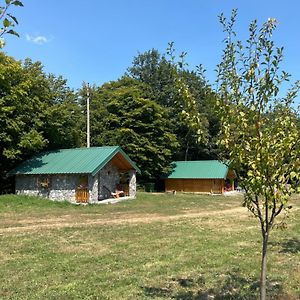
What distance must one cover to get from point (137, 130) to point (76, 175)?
15.6 m

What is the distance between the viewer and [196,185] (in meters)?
39.8

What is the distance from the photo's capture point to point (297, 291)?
→ 21.2 feet

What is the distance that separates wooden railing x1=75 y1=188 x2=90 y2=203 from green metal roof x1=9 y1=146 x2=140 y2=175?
1.49m

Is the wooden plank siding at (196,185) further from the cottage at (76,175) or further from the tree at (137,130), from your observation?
the cottage at (76,175)

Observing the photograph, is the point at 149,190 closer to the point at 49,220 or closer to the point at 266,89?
the point at 49,220

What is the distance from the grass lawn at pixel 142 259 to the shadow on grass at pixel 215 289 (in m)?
0.02

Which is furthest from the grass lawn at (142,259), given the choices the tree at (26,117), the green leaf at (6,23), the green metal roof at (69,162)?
the tree at (26,117)

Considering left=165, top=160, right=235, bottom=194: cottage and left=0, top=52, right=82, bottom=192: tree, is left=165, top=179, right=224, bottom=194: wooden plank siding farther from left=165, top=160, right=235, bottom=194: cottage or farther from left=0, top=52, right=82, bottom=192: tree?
left=0, top=52, right=82, bottom=192: tree

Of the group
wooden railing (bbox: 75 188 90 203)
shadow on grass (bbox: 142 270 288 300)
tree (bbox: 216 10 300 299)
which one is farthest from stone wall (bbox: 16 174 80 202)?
tree (bbox: 216 10 300 299)

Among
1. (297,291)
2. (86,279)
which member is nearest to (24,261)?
(86,279)

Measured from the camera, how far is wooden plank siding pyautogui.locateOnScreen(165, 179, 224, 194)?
38656 mm

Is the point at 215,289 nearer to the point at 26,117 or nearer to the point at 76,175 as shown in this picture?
the point at 76,175

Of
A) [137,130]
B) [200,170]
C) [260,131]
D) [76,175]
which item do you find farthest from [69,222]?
[137,130]

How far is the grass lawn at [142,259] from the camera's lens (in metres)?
6.68
